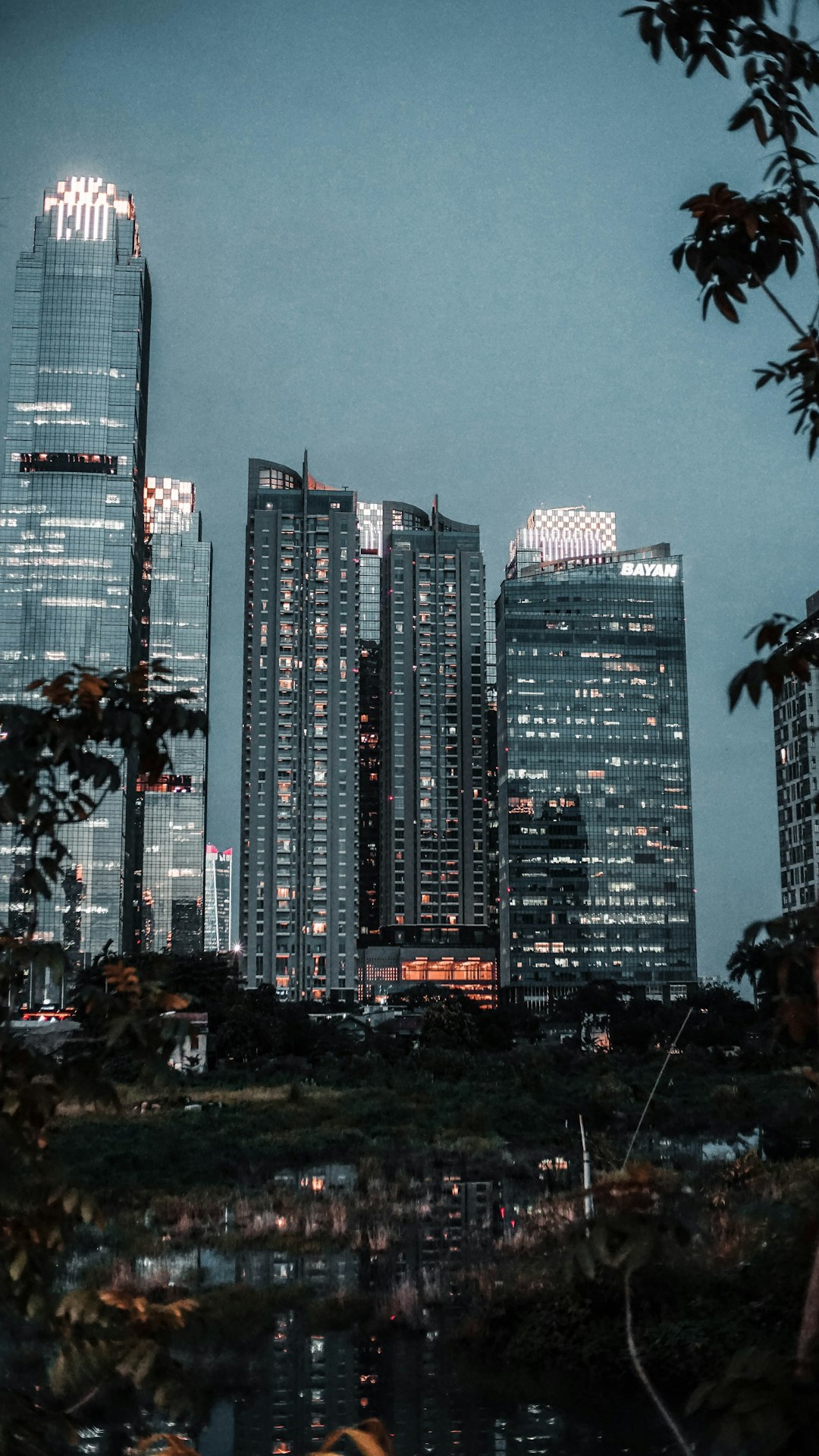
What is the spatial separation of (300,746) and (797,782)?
88169 millimetres

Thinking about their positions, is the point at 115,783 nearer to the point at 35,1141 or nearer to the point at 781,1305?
the point at 35,1141

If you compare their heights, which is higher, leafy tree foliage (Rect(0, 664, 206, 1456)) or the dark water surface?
leafy tree foliage (Rect(0, 664, 206, 1456))

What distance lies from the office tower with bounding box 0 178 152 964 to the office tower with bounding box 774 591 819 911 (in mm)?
87504

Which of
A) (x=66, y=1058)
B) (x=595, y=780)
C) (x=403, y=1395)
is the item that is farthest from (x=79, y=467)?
(x=66, y=1058)

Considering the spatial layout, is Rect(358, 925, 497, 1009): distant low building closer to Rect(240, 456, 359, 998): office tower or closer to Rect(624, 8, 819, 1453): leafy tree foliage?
Rect(240, 456, 359, 998): office tower

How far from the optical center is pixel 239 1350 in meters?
17.3

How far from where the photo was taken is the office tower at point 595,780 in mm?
168125

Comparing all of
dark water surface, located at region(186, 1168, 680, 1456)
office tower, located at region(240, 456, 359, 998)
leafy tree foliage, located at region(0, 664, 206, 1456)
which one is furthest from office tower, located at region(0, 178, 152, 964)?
leafy tree foliage, located at region(0, 664, 206, 1456)

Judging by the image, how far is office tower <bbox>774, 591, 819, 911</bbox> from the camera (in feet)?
350

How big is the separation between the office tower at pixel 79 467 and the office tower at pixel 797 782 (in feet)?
287

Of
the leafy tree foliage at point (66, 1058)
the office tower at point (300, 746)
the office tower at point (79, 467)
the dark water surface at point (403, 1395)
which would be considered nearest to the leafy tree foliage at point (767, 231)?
the leafy tree foliage at point (66, 1058)

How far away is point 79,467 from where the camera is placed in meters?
179

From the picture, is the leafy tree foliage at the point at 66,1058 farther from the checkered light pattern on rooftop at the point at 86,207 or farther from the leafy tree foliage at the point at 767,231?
the checkered light pattern on rooftop at the point at 86,207

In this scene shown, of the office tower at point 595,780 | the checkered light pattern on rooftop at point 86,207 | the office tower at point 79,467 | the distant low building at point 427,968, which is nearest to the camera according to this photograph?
the office tower at point 595,780
